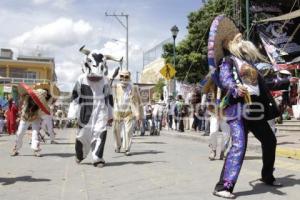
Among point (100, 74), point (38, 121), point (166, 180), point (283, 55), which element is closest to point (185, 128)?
point (283, 55)

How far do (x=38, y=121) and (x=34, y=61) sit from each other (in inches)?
2720

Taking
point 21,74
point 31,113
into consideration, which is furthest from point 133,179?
point 21,74

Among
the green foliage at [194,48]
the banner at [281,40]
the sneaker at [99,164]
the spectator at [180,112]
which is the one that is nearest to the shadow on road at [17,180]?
the sneaker at [99,164]

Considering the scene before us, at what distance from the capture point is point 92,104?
395 inches

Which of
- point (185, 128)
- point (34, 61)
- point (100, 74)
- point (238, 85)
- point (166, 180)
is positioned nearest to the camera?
point (238, 85)

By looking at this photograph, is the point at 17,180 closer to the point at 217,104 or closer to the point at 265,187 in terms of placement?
the point at 217,104

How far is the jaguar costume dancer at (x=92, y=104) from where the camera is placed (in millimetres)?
9820

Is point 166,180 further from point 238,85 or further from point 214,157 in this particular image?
point 214,157

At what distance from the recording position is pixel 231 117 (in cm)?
648

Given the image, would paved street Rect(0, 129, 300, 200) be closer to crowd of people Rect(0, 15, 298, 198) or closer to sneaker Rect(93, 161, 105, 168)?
sneaker Rect(93, 161, 105, 168)

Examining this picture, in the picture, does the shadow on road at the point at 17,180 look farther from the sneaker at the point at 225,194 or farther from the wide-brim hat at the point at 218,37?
the wide-brim hat at the point at 218,37

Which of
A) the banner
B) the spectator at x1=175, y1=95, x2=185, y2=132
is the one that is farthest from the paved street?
the banner

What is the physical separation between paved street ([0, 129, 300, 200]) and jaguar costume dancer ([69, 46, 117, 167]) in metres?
0.40

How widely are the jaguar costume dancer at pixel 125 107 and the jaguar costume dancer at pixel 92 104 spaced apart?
196cm
